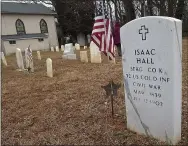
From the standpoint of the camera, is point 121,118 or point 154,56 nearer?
point 154,56

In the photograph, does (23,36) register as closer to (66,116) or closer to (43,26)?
(43,26)

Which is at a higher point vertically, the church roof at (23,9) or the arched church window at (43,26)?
the church roof at (23,9)

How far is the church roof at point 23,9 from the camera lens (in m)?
38.3

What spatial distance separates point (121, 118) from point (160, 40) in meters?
1.85

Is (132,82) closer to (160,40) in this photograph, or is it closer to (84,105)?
(160,40)

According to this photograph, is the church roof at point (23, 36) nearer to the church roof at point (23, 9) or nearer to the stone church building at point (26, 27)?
the stone church building at point (26, 27)

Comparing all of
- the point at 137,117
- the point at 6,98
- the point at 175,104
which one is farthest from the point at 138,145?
the point at 6,98

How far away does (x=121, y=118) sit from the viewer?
471 cm

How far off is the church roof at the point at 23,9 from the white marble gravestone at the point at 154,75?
119ft

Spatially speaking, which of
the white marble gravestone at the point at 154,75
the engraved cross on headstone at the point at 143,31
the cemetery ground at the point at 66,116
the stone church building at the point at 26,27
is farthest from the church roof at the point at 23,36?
the engraved cross on headstone at the point at 143,31

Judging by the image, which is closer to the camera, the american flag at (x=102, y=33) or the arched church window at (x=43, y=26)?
the american flag at (x=102, y=33)

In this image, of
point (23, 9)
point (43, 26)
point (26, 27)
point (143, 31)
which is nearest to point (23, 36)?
point (26, 27)

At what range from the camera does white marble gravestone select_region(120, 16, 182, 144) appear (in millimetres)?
3320

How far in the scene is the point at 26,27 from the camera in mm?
40156
